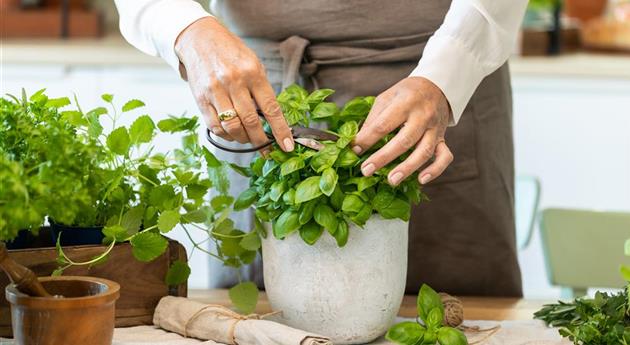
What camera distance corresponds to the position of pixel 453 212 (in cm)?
151

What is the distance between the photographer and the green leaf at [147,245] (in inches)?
44.9

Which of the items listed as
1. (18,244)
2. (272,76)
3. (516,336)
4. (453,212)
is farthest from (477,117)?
(18,244)

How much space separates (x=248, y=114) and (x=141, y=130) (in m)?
0.14

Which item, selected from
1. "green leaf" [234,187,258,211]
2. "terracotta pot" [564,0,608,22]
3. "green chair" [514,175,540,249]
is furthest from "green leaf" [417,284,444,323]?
"terracotta pot" [564,0,608,22]

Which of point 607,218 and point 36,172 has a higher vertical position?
point 36,172

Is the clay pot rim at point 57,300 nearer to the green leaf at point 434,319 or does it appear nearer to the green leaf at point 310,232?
the green leaf at point 310,232

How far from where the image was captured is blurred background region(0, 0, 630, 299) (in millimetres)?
2891

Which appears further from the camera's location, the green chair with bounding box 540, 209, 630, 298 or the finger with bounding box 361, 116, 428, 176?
the green chair with bounding box 540, 209, 630, 298

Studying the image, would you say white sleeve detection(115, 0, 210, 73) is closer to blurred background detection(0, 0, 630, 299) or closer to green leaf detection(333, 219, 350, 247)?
green leaf detection(333, 219, 350, 247)

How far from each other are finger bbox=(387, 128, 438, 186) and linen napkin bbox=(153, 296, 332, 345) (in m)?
0.18

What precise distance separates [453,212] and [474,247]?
0.19 feet

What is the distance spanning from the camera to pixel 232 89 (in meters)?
1.14

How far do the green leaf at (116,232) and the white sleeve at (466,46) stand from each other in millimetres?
390

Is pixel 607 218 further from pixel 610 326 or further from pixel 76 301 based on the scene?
pixel 76 301
